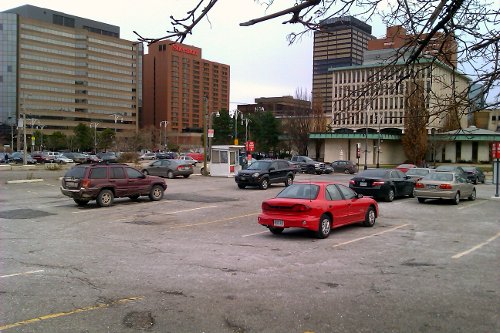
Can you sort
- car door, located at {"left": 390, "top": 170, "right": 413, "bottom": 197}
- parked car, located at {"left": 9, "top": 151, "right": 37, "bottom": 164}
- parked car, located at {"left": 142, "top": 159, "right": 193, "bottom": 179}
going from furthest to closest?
parked car, located at {"left": 9, "top": 151, "right": 37, "bottom": 164} → parked car, located at {"left": 142, "top": 159, "right": 193, "bottom": 179} → car door, located at {"left": 390, "top": 170, "right": 413, "bottom": 197}

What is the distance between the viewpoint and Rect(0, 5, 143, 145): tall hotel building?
146000mm

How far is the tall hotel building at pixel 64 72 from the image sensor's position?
146000 mm

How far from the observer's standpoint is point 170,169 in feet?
124

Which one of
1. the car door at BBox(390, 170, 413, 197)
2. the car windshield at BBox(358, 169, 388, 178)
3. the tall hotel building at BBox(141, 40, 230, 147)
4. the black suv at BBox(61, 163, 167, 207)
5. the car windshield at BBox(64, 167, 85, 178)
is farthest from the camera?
the tall hotel building at BBox(141, 40, 230, 147)

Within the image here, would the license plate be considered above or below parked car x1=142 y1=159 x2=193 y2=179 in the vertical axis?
below

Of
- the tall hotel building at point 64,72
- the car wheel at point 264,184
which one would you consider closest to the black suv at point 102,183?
the car wheel at point 264,184

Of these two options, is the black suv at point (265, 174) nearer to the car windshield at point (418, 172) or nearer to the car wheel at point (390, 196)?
the car windshield at point (418, 172)

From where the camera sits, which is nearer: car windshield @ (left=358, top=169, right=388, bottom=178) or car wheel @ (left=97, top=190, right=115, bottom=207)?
car wheel @ (left=97, top=190, right=115, bottom=207)

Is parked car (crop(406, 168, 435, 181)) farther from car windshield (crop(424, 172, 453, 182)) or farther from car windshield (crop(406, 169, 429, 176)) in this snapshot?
car windshield (crop(424, 172, 453, 182))

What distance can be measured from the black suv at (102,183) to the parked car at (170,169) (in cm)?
1619

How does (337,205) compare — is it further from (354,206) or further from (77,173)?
(77,173)

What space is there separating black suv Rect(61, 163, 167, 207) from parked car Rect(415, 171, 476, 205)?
12295 mm

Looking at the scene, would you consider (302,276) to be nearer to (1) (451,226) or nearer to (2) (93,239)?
(2) (93,239)

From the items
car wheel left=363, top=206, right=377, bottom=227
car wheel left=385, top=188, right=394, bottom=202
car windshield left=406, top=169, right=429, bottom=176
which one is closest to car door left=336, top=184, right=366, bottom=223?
car wheel left=363, top=206, right=377, bottom=227
